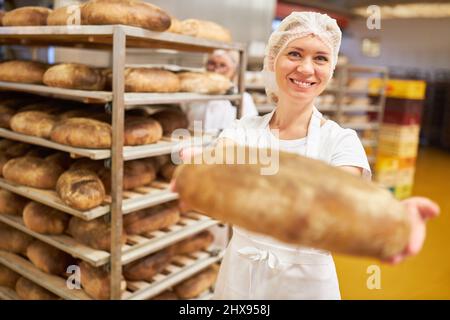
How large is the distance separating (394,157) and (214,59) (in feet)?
12.6

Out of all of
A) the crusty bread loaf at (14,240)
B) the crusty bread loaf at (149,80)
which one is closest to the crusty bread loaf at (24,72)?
the crusty bread loaf at (149,80)

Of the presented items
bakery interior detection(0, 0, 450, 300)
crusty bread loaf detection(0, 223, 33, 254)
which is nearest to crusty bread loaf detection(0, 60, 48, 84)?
bakery interior detection(0, 0, 450, 300)

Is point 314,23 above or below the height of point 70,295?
above

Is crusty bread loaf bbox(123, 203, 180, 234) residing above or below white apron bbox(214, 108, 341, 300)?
below

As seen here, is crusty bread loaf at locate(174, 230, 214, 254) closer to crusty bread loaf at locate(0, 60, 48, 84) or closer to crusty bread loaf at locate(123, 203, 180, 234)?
crusty bread loaf at locate(123, 203, 180, 234)

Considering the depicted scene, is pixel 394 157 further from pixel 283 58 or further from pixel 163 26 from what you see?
pixel 283 58

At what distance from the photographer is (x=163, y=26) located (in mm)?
2107

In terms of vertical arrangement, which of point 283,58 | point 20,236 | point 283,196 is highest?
point 283,58

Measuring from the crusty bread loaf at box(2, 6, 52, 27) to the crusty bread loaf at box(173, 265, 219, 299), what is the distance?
1877mm

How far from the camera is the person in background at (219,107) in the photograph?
9.39ft

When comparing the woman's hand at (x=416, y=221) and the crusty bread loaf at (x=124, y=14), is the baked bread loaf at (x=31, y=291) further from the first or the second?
the woman's hand at (x=416, y=221)

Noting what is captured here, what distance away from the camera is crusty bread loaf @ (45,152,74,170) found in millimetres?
2369

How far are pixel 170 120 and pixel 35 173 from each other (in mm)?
904
